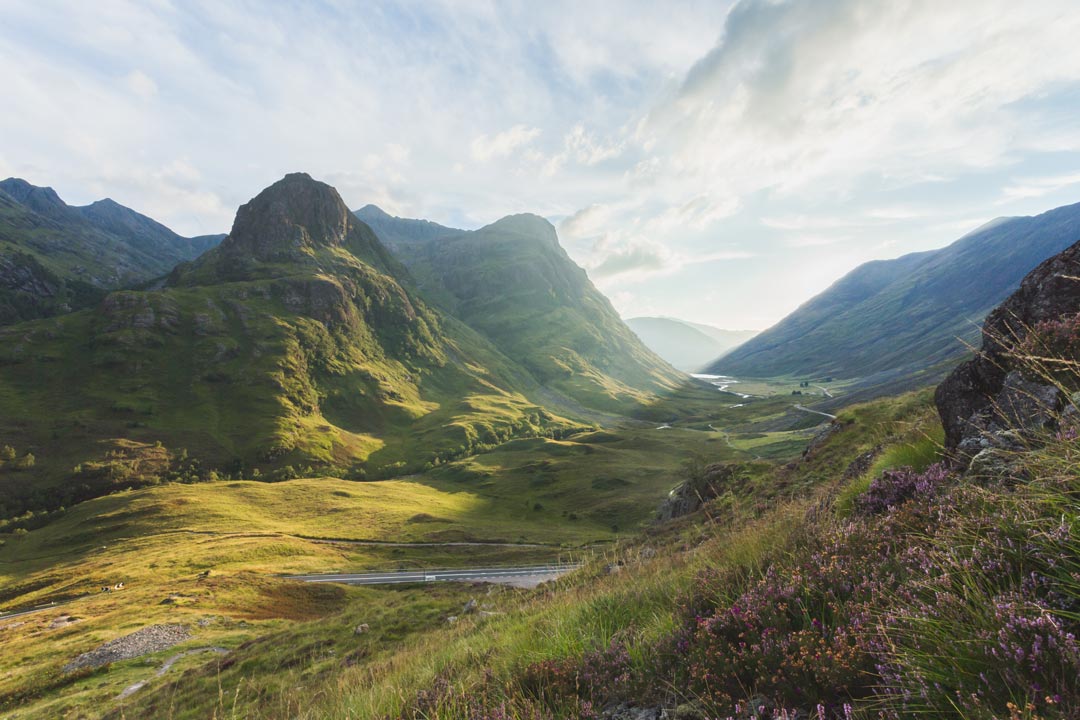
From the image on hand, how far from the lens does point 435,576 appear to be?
6531 centimetres

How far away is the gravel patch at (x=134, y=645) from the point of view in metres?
33.6

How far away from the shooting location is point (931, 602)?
312 cm

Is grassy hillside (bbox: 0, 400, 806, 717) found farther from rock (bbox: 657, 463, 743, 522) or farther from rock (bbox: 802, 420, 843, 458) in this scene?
rock (bbox: 802, 420, 843, 458)

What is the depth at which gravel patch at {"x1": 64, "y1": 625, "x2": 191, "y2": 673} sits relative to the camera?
110ft

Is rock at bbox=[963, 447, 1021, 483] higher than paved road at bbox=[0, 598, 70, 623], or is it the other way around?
rock at bbox=[963, 447, 1021, 483]

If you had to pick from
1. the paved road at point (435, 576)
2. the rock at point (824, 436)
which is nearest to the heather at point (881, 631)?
the rock at point (824, 436)

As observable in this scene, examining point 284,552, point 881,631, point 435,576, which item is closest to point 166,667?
point 435,576

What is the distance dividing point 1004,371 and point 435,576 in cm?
7081

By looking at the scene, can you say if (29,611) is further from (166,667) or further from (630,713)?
(630,713)

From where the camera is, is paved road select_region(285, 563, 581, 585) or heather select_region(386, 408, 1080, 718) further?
paved road select_region(285, 563, 581, 585)

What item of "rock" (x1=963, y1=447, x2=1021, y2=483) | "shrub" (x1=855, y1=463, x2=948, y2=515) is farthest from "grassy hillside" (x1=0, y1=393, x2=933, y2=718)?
"rock" (x1=963, y1=447, x2=1021, y2=483)

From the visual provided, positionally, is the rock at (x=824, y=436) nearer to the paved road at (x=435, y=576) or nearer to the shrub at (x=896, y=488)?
the shrub at (x=896, y=488)

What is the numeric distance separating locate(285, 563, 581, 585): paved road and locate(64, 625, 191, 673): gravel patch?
76.9 ft

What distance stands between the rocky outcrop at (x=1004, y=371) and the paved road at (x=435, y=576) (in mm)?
57647
